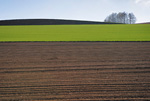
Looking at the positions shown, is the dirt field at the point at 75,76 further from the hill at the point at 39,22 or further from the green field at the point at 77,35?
the hill at the point at 39,22

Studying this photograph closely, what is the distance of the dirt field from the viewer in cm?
543

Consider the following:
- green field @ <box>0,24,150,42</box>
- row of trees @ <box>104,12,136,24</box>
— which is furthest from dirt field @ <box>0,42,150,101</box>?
row of trees @ <box>104,12,136,24</box>

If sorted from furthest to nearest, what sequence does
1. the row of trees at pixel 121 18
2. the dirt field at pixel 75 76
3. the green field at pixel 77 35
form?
the row of trees at pixel 121 18 < the green field at pixel 77 35 < the dirt field at pixel 75 76

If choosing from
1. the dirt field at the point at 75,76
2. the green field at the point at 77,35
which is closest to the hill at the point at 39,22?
the green field at the point at 77,35

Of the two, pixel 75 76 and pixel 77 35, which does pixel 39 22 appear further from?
pixel 75 76

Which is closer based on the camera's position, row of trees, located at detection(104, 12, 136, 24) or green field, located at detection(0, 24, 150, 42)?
green field, located at detection(0, 24, 150, 42)

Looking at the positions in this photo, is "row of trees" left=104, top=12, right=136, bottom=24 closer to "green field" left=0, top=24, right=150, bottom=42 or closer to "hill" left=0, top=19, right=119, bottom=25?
"hill" left=0, top=19, right=119, bottom=25

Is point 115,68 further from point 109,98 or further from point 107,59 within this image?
point 109,98

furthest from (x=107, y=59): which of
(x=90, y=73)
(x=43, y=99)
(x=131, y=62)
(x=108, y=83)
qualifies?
(x=43, y=99)

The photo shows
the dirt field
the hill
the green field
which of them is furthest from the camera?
the hill

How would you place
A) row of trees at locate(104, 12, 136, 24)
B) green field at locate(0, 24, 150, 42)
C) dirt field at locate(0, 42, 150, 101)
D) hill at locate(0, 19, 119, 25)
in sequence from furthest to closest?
row of trees at locate(104, 12, 136, 24) → hill at locate(0, 19, 119, 25) → green field at locate(0, 24, 150, 42) → dirt field at locate(0, 42, 150, 101)

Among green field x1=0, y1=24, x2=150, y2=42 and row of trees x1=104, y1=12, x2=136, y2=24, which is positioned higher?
green field x1=0, y1=24, x2=150, y2=42

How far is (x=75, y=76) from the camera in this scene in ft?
22.9

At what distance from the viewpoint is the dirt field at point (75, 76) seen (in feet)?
17.8
